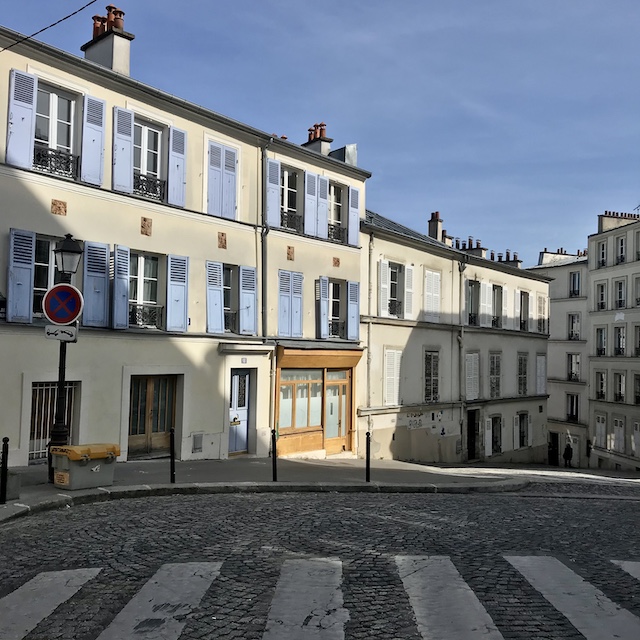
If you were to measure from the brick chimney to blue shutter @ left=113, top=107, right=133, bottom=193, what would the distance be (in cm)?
104

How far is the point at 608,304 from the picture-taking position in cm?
3575

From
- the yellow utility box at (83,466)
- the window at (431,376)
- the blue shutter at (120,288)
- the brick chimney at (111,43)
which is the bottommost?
the yellow utility box at (83,466)

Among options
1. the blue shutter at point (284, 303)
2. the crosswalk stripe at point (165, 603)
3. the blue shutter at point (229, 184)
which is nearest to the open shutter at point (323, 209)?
the blue shutter at point (284, 303)

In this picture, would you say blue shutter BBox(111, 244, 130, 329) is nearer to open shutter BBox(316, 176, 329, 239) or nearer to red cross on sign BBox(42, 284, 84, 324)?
red cross on sign BBox(42, 284, 84, 324)

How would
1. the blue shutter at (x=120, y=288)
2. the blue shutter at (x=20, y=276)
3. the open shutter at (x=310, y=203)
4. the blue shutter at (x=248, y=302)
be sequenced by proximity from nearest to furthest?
1. the blue shutter at (x=20, y=276)
2. the blue shutter at (x=120, y=288)
3. the blue shutter at (x=248, y=302)
4. the open shutter at (x=310, y=203)

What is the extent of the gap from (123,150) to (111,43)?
2229mm

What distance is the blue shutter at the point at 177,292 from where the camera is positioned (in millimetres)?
12977

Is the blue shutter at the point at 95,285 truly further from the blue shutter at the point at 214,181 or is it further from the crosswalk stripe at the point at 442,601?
the crosswalk stripe at the point at 442,601

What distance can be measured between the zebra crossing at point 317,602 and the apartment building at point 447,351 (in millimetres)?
11837

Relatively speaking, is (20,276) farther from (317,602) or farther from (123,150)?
(317,602)

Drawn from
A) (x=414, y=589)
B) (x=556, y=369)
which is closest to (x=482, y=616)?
(x=414, y=589)

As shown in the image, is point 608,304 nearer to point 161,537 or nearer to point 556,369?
→ point 556,369

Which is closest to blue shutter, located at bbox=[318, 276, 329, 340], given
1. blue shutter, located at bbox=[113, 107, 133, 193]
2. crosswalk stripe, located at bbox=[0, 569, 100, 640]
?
blue shutter, located at bbox=[113, 107, 133, 193]

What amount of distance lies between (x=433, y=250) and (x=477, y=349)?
4.31m
